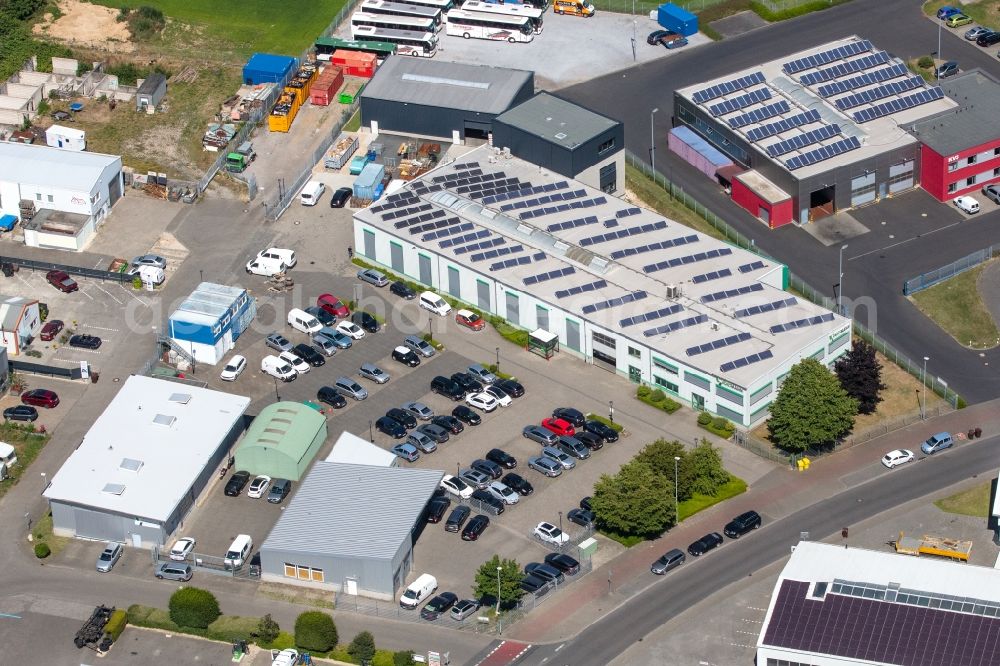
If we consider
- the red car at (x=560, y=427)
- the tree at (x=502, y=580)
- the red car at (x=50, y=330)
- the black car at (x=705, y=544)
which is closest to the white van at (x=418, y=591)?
the tree at (x=502, y=580)

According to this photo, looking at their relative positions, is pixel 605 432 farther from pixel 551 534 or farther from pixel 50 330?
pixel 50 330

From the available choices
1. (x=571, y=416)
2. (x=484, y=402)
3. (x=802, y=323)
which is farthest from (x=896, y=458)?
(x=484, y=402)

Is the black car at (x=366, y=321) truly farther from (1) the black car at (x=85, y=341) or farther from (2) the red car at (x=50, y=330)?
(2) the red car at (x=50, y=330)

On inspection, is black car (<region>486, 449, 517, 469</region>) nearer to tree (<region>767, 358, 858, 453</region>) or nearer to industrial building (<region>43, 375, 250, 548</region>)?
industrial building (<region>43, 375, 250, 548</region>)

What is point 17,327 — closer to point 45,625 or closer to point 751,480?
point 45,625

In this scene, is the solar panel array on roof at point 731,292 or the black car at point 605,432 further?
the solar panel array on roof at point 731,292

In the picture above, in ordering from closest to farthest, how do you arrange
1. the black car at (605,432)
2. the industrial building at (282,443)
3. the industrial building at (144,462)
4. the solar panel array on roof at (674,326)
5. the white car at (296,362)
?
the industrial building at (144,462)
the industrial building at (282,443)
the black car at (605,432)
the solar panel array on roof at (674,326)
the white car at (296,362)

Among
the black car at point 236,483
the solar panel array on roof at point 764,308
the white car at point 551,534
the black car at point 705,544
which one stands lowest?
the black car at point 705,544
